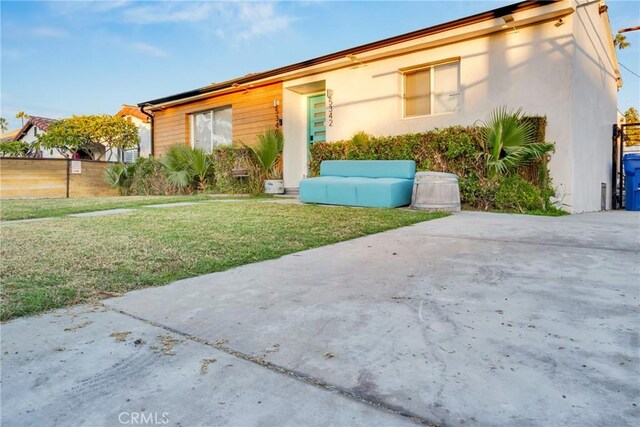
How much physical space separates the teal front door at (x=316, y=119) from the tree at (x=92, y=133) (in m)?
12.0

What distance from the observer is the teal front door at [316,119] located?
33.1ft

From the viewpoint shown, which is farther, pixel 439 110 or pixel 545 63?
pixel 439 110

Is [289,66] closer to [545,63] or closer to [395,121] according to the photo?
[395,121]

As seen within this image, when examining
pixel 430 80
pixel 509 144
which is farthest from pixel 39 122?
pixel 509 144

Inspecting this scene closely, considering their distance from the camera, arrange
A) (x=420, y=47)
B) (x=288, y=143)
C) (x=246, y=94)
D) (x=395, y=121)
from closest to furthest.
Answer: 1. (x=420, y=47)
2. (x=395, y=121)
3. (x=288, y=143)
4. (x=246, y=94)

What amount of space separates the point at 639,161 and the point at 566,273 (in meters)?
7.83

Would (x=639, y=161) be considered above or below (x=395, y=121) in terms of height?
below

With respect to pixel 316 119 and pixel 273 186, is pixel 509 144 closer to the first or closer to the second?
pixel 316 119

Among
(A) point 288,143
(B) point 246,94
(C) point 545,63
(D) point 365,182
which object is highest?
(B) point 246,94

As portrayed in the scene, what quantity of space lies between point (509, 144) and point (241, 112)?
24.9ft

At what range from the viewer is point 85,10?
33.8 ft

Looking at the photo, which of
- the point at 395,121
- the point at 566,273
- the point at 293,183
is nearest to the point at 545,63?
the point at 395,121

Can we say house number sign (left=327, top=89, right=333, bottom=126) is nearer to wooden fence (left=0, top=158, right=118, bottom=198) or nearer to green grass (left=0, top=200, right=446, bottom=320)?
green grass (left=0, top=200, right=446, bottom=320)

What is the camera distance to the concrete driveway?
1038 mm
